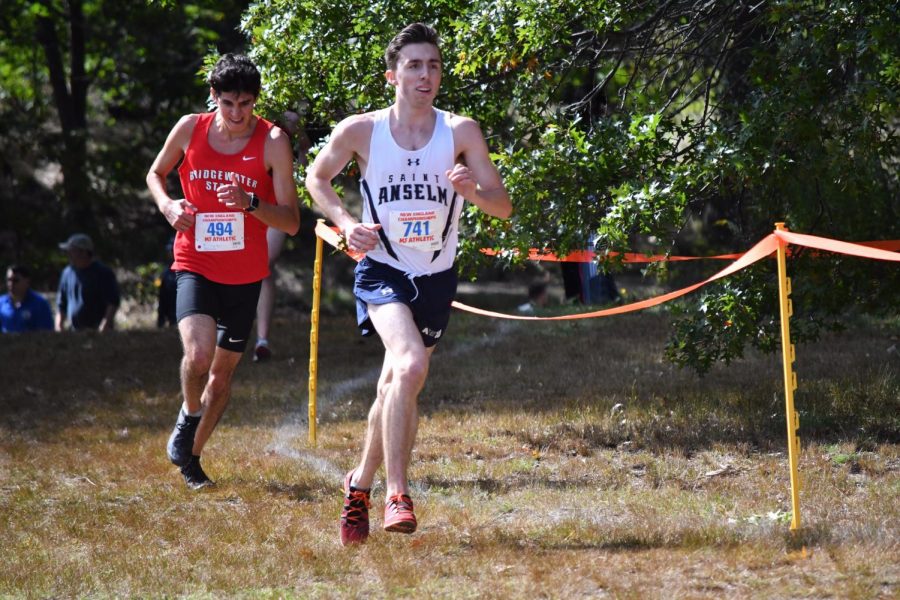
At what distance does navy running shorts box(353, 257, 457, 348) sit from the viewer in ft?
17.3

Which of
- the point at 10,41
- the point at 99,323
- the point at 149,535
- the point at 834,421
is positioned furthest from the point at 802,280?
the point at 10,41

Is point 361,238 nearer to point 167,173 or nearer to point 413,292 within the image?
point 413,292

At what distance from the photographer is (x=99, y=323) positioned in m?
15.0

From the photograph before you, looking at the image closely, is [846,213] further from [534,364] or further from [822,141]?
[534,364]

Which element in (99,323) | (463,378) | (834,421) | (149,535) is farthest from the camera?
(99,323)

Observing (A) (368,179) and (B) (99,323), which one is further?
(B) (99,323)

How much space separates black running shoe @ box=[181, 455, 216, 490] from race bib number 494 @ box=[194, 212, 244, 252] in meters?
1.22

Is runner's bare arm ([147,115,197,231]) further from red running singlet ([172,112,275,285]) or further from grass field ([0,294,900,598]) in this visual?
grass field ([0,294,900,598])

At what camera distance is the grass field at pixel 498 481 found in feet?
15.6

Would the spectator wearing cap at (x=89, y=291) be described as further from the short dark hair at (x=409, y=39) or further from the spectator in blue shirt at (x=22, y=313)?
the short dark hair at (x=409, y=39)

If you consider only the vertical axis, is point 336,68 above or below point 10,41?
below

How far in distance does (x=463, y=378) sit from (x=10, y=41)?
51.3ft

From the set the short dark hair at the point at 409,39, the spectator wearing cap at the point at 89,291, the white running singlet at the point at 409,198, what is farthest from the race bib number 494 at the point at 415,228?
the spectator wearing cap at the point at 89,291

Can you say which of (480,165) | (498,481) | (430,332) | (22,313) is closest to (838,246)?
(480,165)
